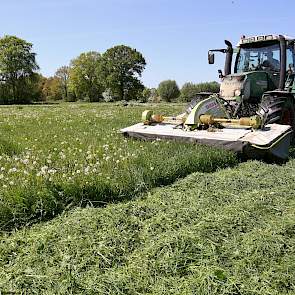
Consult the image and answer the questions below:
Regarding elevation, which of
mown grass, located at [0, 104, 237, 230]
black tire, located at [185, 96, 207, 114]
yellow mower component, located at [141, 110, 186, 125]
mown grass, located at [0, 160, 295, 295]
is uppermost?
black tire, located at [185, 96, 207, 114]

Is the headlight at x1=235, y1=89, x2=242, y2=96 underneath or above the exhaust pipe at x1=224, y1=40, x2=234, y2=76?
underneath

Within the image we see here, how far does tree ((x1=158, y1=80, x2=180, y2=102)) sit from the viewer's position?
62.0 m

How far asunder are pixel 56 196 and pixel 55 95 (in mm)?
72293

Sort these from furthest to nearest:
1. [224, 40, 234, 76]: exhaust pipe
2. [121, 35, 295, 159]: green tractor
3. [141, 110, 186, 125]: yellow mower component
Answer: [224, 40, 234, 76]: exhaust pipe < [141, 110, 186, 125]: yellow mower component < [121, 35, 295, 159]: green tractor

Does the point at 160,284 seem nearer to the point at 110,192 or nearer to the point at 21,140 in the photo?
the point at 110,192

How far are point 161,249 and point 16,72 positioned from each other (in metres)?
61.3

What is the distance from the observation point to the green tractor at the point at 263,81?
8.64 m

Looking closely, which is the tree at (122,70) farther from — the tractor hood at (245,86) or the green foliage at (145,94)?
the tractor hood at (245,86)

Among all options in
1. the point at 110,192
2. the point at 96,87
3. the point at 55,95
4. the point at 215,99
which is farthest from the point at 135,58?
the point at 110,192

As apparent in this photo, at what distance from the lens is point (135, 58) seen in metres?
58.8

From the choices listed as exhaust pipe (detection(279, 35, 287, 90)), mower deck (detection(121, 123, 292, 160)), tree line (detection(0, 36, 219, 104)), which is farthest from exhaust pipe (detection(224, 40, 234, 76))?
tree line (detection(0, 36, 219, 104))

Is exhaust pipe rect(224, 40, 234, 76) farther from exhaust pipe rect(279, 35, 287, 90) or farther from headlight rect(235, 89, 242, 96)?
headlight rect(235, 89, 242, 96)

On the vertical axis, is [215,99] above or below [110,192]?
above

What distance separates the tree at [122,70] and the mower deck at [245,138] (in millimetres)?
50030
